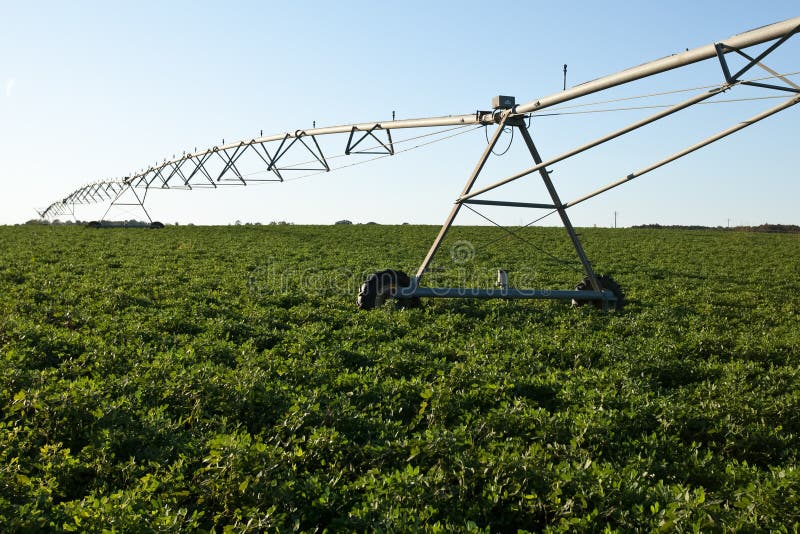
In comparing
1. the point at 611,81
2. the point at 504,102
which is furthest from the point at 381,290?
the point at 611,81

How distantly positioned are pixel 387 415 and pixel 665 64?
6945mm

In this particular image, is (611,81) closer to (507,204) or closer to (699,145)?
(699,145)

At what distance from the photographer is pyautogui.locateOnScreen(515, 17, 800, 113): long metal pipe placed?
715cm

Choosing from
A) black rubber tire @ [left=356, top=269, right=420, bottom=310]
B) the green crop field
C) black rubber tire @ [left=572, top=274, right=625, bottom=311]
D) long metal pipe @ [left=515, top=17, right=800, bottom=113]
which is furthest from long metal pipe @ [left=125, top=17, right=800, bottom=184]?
black rubber tire @ [left=572, top=274, right=625, bottom=311]

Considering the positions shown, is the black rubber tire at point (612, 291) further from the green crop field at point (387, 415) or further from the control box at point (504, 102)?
the control box at point (504, 102)

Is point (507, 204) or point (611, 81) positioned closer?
point (611, 81)

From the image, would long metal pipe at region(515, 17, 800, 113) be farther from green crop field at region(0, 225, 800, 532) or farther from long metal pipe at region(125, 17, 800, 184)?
green crop field at region(0, 225, 800, 532)

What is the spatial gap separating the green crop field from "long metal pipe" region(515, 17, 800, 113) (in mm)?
4590

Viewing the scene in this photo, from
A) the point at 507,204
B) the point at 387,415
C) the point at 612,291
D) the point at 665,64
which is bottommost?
the point at 387,415

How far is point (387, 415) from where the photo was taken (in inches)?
257

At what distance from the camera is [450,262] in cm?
Result: 2575

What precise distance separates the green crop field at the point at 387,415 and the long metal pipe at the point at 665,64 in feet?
15.1

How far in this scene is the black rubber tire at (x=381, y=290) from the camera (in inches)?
507

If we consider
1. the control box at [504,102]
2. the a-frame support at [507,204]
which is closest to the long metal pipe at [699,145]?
the a-frame support at [507,204]
